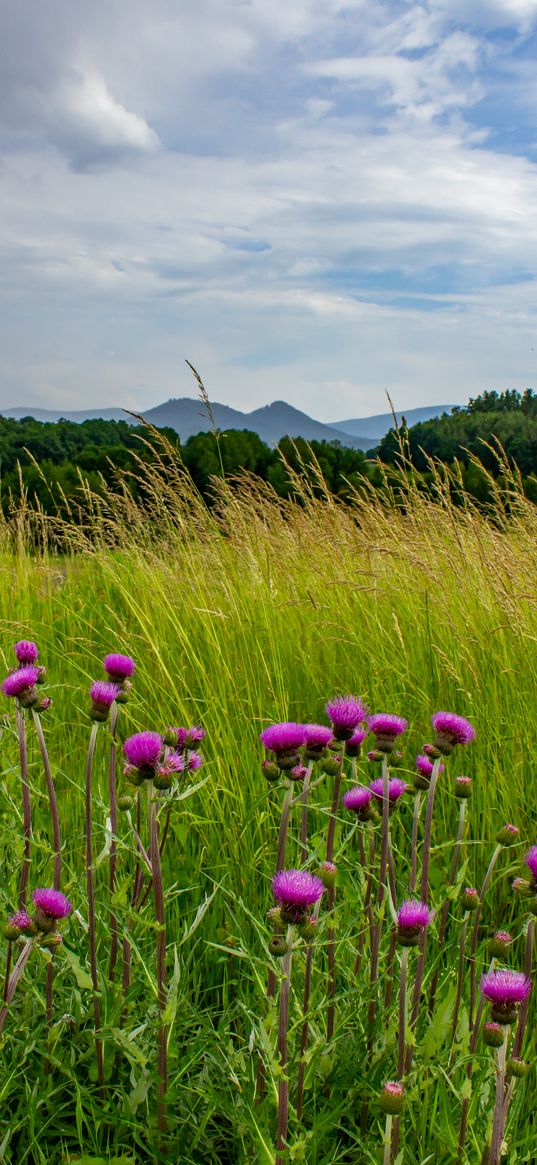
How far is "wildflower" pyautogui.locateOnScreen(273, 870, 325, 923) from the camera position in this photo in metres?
1.10

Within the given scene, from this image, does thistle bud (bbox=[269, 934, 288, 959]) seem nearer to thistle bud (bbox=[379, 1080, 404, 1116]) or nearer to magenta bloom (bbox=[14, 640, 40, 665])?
thistle bud (bbox=[379, 1080, 404, 1116])

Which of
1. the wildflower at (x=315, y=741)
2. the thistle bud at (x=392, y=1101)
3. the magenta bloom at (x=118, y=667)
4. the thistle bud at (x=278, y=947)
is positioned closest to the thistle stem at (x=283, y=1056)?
the thistle bud at (x=278, y=947)

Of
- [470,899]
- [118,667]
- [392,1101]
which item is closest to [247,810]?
[118,667]

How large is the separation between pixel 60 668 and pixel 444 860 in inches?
A: 82.9

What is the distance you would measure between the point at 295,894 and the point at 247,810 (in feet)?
4.39

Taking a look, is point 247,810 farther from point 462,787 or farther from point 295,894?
point 295,894

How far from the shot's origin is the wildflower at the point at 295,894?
110cm

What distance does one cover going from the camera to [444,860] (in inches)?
95.5

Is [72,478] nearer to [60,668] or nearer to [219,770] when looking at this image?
[60,668]

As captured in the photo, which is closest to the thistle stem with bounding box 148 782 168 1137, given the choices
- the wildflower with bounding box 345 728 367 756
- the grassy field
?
the grassy field

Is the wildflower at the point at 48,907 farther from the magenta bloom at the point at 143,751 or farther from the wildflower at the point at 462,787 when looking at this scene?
the wildflower at the point at 462,787

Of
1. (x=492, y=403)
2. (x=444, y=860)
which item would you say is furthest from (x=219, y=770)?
(x=492, y=403)

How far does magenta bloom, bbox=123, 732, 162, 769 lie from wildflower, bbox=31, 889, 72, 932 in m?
0.22

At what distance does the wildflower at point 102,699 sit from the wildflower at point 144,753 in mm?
176
